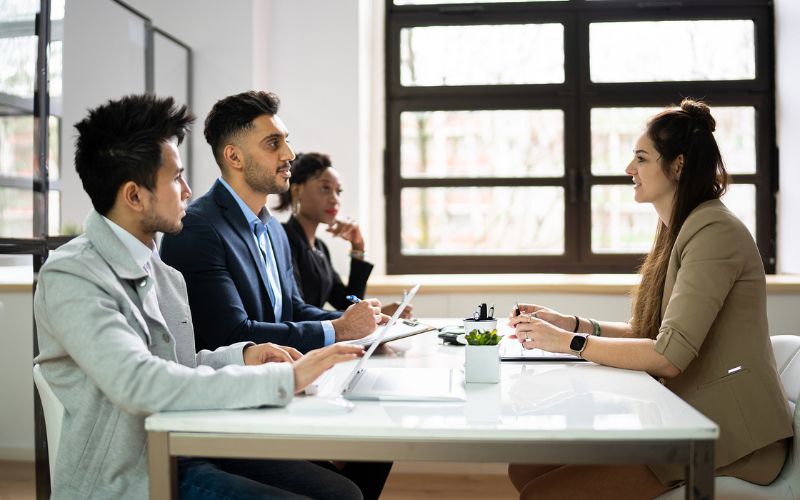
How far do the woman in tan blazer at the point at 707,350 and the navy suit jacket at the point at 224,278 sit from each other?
0.63 meters

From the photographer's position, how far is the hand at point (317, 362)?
4.50 feet

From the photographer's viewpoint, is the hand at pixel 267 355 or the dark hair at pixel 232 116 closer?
the hand at pixel 267 355

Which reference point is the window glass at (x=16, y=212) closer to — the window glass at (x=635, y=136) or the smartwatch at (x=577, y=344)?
the smartwatch at (x=577, y=344)

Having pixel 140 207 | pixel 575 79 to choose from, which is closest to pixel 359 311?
pixel 140 207

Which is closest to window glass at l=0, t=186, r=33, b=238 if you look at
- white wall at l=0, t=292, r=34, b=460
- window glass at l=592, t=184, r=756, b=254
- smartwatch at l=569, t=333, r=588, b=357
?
white wall at l=0, t=292, r=34, b=460

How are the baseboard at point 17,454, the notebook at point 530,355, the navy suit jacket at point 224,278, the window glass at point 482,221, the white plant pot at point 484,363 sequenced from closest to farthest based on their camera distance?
the white plant pot at point 484,363
the notebook at point 530,355
the navy suit jacket at point 224,278
the baseboard at point 17,454
the window glass at point 482,221

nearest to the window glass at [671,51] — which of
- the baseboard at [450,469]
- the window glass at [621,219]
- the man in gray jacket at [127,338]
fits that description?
the window glass at [621,219]

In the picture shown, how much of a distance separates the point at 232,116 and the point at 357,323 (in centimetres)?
74

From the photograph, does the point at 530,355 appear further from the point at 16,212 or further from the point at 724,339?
the point at 16,212

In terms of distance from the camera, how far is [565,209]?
4223mm

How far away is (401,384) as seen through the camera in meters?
1.55

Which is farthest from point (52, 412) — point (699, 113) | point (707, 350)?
point (699, 113)

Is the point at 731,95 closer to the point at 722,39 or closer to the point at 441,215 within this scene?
the point at 722,39

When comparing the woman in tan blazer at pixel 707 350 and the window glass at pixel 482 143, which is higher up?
the window glass at pixel 482 143
